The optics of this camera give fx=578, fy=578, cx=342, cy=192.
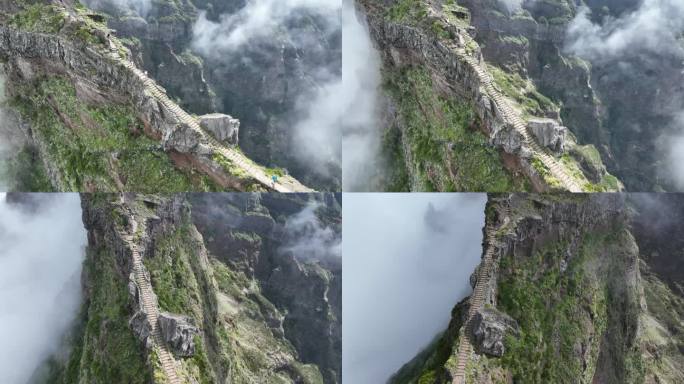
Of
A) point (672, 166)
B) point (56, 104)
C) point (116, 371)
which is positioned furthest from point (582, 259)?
point (56, 104)

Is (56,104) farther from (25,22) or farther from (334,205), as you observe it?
(334,205)

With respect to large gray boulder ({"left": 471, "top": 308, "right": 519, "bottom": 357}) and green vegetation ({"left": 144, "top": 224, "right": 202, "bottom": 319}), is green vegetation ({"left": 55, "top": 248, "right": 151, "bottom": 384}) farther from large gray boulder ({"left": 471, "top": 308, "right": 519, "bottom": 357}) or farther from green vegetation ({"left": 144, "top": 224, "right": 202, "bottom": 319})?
large gray boulder ({"left": 471, "top": 308, "right": 519, "bottom": 357})

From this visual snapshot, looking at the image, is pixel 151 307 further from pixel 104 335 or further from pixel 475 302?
pixel 475 302

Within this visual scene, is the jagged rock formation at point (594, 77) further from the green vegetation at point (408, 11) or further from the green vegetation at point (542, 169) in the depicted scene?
the green vegetation at point (542, 169)

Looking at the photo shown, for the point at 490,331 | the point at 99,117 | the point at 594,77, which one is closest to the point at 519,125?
the point at 594,77

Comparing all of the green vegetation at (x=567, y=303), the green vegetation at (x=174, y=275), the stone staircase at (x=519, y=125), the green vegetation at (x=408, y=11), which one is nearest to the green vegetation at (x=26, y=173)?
the green vegetation at (x=174, y=275)

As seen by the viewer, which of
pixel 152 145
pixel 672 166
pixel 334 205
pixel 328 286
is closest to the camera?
pixel 152 145

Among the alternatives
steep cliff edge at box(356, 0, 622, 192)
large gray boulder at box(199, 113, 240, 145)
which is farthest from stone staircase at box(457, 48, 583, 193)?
large gray boulder at box(199, 113, 240, 145)
